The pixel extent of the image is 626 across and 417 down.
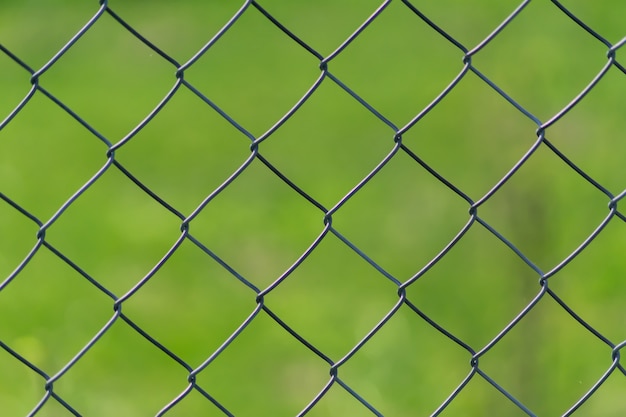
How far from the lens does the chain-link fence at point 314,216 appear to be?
3387mm

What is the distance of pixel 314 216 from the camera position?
454 cm

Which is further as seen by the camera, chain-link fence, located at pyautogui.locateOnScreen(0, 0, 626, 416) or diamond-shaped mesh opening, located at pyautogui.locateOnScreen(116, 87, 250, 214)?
diamond-shaped mesh opening, located at pyautogui.locateOnScreen(116, 87, 250, 214)

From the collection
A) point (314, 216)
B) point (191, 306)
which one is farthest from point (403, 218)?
point (191, 306)

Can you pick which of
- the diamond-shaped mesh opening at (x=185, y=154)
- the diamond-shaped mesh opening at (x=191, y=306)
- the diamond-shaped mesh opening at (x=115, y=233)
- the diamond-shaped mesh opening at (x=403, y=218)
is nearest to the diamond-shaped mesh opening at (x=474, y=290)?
the diamond-shaped mesh opening at (x=403, y=218)

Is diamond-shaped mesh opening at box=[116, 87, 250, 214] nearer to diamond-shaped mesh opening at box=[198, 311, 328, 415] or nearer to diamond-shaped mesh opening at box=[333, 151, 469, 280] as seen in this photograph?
diamond-shaped mesh opening at box=[333, 151, 469, 280]

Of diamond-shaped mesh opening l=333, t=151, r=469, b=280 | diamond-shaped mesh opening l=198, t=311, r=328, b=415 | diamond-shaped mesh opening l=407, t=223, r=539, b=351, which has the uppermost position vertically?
diamond-shaped mesh opening l=333, t=151, r=469, b=280

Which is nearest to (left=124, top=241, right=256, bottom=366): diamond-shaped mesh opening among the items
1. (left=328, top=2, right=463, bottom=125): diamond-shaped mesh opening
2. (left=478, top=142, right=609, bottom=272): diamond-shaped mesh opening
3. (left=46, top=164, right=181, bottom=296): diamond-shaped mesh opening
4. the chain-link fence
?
the chain-link fence

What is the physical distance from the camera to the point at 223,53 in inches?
240

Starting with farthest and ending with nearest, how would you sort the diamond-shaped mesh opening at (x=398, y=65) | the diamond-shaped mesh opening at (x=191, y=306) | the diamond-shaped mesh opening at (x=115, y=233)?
the diamond-shaped mesh opening at (x=398, y=65)
the diamond-shaped mesh opening at (x=115, y=233)
the diamond-shaped mesh opening at (x=191, y=306)

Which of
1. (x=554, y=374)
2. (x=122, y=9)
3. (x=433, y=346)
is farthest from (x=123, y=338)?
(x=122, y=9)

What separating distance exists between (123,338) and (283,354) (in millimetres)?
590

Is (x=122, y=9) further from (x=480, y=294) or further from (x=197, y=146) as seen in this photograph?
(x=480, y=294)

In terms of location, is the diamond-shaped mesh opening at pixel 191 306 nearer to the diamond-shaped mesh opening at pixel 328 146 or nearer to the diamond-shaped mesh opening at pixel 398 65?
the diamond-shaped mesh opening at pixel 328 146

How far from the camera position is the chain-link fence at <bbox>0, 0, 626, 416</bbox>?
11.1 feet
